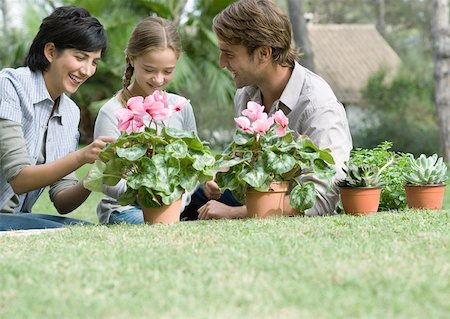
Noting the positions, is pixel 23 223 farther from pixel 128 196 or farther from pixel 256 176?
pixel 256 176

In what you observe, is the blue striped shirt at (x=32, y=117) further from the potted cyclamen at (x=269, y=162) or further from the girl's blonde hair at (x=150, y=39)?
the potted cyclamen at (x=269, y=162)

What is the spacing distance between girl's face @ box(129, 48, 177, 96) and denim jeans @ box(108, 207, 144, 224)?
28.8 inches

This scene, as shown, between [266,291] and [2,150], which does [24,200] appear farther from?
[266,291]

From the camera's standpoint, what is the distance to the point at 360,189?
13.9 feet

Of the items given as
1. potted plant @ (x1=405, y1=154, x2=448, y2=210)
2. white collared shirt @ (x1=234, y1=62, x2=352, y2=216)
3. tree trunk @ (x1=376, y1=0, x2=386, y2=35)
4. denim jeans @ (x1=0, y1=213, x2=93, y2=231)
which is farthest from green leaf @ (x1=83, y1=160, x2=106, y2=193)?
tree trunk @ (x1=376, y1=0, x2=386, y2=35)

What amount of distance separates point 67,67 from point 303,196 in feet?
5.40

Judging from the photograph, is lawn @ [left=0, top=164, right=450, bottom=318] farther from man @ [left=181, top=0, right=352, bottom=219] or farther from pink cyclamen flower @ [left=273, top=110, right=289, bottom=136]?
man @ [left=181, top=0, right=352, bottom=219]

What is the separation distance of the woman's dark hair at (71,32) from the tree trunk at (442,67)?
1355 centimetres

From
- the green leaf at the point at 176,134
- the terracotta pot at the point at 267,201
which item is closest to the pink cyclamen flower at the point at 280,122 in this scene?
the terracotta pot at the point at 267,201

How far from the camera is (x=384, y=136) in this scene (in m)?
21.0

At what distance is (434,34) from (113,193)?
14.3 m

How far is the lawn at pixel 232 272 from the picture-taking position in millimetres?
2406

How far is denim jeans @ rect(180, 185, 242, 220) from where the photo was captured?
4988 mm

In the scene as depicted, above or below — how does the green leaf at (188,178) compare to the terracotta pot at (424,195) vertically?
above
